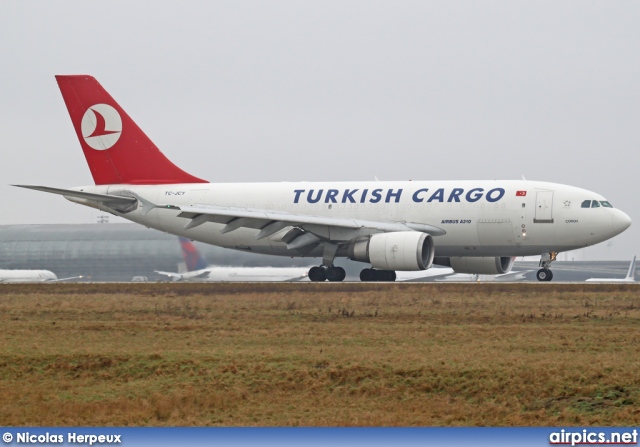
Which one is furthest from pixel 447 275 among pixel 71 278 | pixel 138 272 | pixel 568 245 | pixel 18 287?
pixel 18 287

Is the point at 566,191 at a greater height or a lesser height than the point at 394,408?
greater

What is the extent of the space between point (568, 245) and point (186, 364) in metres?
23.0

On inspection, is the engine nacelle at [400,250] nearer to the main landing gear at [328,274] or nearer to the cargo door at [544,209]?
Answer: the main landing gear at [328,274]

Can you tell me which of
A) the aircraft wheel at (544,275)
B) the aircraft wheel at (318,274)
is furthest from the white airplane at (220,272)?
the aircraft wheel at (544,275)

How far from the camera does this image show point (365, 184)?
129 feet

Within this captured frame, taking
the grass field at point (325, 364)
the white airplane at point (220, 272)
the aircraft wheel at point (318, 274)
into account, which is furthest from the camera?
the white airplane at point (220, 272)

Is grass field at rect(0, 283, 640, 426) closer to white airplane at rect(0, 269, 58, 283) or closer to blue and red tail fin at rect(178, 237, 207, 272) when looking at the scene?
blue and red tail fin at rect(178, 237, 207, 272)

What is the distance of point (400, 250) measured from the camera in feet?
115

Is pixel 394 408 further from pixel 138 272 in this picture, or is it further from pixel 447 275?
pixel 447 275

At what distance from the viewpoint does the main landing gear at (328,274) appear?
38.4 m

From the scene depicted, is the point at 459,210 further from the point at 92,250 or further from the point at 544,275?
the point at 92,250

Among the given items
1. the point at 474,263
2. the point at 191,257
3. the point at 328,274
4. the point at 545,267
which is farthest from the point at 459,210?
the point at 191,257

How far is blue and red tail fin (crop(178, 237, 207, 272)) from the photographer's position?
51.3m

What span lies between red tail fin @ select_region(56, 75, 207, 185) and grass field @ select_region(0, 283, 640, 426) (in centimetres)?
1586
